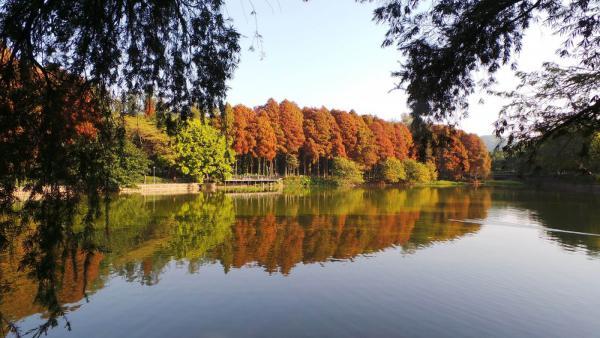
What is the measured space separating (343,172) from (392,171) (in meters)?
8.16

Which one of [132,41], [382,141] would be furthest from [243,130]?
[132,41]

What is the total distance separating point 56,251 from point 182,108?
6.77ft

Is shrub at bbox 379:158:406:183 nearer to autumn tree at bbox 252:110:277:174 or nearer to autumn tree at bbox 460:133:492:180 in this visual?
autumn tree at bbox 460:133:492:180

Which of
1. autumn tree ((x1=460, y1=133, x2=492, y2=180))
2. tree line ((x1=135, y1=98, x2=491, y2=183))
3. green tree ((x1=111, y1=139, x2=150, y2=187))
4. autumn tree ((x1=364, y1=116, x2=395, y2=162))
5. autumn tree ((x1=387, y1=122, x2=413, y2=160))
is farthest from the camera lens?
autumn tree ((x1=460, y1=133, x2=492, y2=180))

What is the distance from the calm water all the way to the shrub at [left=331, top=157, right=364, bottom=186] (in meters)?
34.7

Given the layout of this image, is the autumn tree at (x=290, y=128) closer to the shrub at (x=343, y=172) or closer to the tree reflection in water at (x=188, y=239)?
the shrub at (x=343, y=172)

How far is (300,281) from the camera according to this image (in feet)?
33.6

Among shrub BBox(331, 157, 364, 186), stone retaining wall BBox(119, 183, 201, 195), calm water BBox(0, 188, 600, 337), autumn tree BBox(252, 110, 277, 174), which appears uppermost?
autumn tree BBox(252, 110, 277, 174)

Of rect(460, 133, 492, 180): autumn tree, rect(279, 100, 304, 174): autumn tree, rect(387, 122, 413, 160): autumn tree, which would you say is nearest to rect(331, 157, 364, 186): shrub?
rect(279, 100, 304, 174): autumn tree

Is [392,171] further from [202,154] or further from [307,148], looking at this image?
[202,154]

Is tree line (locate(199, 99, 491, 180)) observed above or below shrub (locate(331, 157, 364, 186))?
above

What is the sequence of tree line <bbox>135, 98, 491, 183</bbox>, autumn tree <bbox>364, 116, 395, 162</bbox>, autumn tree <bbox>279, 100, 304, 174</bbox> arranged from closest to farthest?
tree line <bbox>135, 98, 491, 183</bbox> → autumn tree <bbox>279, 100, 304, 174</bbox> → autumn tree <bbox>364, 116, 395, 162</bbox>

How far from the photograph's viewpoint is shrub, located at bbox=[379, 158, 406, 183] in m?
57.6

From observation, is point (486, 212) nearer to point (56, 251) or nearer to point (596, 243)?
point (596, 243)
